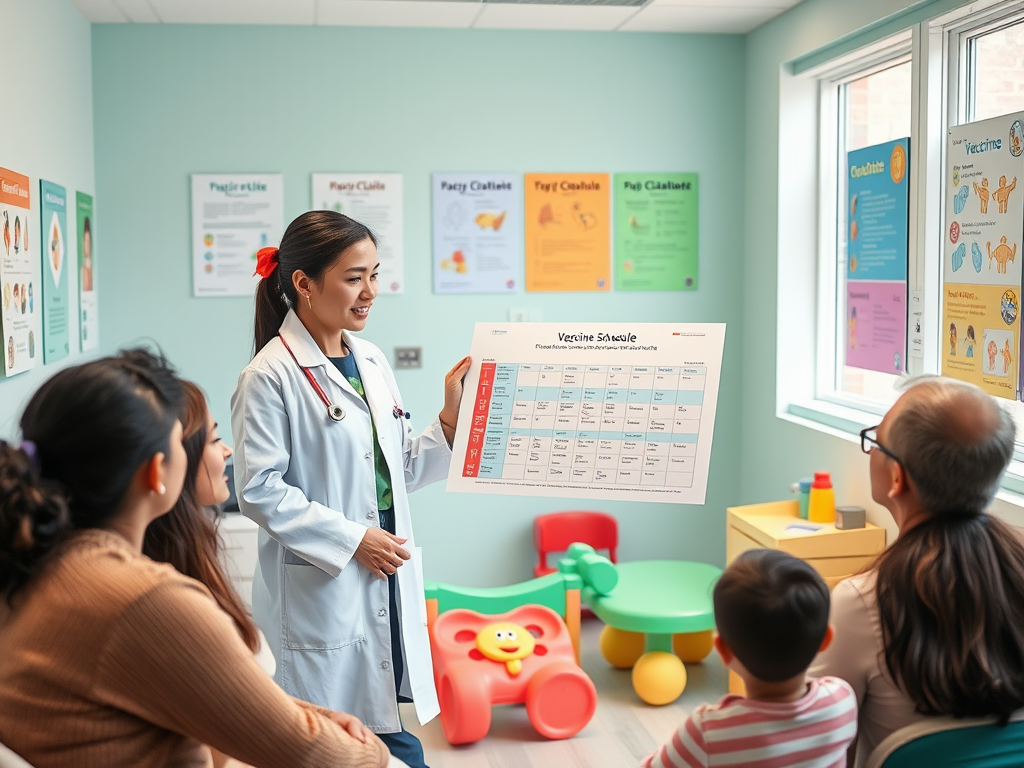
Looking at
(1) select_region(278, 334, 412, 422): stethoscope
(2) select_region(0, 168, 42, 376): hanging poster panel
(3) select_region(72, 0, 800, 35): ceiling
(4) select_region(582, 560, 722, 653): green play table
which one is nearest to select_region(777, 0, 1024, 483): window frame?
(3) select_region(72, 0, 800, 35): ceiling

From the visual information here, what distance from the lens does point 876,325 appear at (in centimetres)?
353

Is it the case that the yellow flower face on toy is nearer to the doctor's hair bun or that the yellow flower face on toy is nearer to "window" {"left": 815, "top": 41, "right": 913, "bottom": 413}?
"window" {"left": 815, "top": 41, "right": 913, "bottom": 413}

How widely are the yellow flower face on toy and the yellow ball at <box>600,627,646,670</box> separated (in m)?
0.50

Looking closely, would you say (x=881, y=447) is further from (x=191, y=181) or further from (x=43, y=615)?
(x=191, y=181)

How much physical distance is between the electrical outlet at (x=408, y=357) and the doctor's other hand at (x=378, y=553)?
218 cm

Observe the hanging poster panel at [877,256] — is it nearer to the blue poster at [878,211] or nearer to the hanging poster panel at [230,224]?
the blue poster at [878,211]

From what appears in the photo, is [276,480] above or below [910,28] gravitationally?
below

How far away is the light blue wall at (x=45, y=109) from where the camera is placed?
2.89 meters

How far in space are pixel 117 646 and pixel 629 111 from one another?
3571 millimetres

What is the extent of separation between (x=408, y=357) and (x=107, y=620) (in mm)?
3120

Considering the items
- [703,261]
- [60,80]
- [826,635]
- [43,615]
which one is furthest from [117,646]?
[703,261]

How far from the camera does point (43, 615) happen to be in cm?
108

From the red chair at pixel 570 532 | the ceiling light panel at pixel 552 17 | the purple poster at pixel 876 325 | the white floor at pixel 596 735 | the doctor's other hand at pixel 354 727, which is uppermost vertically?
the ceiling light panel at pixel 552 17

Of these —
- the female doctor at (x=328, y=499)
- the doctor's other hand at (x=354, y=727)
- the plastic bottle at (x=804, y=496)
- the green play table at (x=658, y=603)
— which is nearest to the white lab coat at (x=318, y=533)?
the female doctor at (x=328, y=499)
